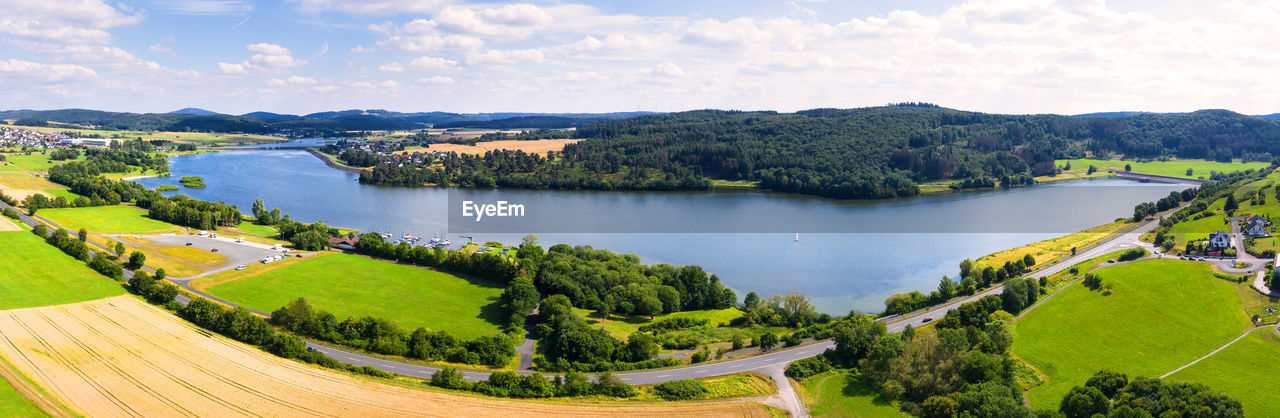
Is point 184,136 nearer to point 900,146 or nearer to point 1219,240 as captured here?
point 900,146

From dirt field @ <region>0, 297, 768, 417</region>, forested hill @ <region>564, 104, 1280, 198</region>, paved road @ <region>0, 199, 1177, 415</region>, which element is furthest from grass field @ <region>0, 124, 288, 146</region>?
paved road @ <region>0, 199, 1177, 415</region>

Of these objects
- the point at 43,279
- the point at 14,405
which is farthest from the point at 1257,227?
the point at 43,279

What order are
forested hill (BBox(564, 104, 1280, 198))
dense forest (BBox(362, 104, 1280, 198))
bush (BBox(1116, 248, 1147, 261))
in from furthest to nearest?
dense forest (BBox(362, 104, 1280, 198))
forested hill (BBox(564, 104, 1280, 198))
bush (BBox(1116, 248, 1147, 261))

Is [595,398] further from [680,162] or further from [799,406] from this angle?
[680,162]

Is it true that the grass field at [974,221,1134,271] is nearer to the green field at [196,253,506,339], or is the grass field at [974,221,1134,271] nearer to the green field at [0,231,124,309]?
the green field at [196,253,506,339]

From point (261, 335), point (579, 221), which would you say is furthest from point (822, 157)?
point (261, 335)

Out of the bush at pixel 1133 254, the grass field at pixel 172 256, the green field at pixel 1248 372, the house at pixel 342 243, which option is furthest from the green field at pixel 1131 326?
the grass field at pixel 172 256
